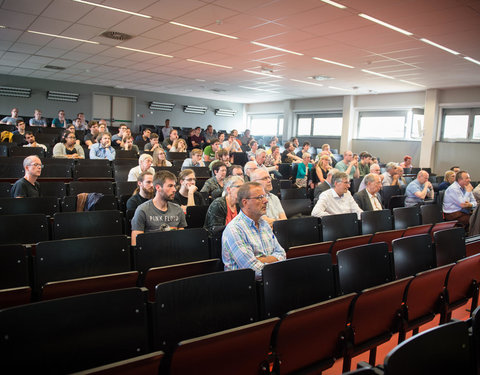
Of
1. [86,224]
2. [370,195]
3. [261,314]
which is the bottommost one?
[261,314]

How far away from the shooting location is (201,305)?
195cm

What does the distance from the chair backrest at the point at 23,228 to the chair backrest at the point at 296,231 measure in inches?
83.8

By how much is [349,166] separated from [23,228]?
6.17 metres

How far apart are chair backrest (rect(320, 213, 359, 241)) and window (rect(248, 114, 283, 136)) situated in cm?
1462

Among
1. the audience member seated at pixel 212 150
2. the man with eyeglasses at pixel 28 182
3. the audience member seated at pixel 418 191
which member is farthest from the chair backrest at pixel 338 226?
the audience member seated at pixel 212 150

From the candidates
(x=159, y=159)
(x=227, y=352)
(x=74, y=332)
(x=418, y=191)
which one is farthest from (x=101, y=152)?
(x=227, y=352)

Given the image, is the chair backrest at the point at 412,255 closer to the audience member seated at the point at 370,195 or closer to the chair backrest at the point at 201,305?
the chair backrest at the point at 201,305

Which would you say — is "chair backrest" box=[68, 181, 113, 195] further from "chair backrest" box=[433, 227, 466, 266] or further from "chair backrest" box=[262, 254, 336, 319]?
"chair backrest" box=[433, 227, 466, 266]

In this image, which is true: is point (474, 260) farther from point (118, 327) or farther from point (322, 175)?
point (322, 175)

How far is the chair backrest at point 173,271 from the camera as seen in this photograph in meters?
2.40

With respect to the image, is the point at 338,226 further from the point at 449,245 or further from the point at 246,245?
the point at 246,245

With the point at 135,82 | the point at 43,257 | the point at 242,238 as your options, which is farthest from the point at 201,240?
the point at 135,82

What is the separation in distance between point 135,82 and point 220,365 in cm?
1405

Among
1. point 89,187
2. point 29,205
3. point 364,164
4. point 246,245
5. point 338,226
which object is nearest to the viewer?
point 246,245
